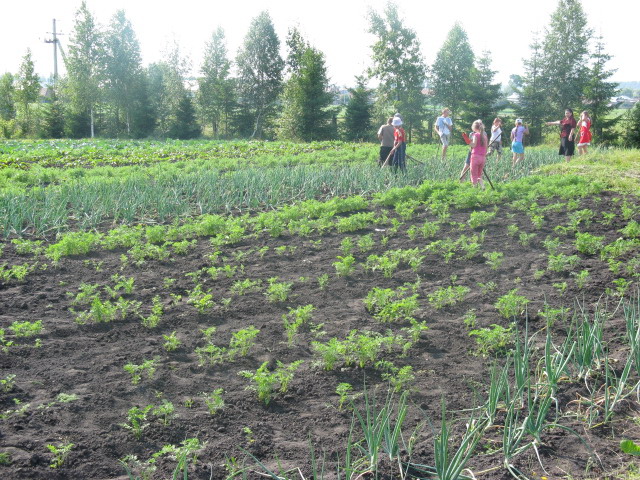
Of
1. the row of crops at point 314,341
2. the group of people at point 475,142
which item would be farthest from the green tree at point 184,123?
the row of crops at point 314,341

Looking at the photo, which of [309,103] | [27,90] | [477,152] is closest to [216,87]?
[309,103]

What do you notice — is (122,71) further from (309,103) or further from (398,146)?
(398,146)

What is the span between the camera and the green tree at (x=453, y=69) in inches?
1601

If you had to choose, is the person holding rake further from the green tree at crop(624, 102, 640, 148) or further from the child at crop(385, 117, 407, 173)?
the green tree at crop(624, 102, 640, 148)

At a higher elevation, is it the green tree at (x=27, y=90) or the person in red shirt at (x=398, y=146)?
the green tree at (x=27, y=90)

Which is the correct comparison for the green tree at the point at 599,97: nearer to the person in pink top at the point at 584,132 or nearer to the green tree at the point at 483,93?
the green tree at the point at 483,93

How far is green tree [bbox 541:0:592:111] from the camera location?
3653 centimetres

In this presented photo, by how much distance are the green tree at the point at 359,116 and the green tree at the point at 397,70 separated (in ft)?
9.62

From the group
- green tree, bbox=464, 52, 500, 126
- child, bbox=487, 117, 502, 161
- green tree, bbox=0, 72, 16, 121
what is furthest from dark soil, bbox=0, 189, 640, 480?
green tree, bbox=0, 72, 16, 121

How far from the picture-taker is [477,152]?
1080cm

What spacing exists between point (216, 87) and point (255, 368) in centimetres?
3993

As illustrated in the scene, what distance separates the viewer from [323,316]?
16.4ft

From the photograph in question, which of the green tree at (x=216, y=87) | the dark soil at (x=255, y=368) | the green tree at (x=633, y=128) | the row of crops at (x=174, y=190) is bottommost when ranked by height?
the dark soil at (x=255, y=368)

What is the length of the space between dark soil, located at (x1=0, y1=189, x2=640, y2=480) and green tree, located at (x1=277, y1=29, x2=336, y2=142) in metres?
30.9
